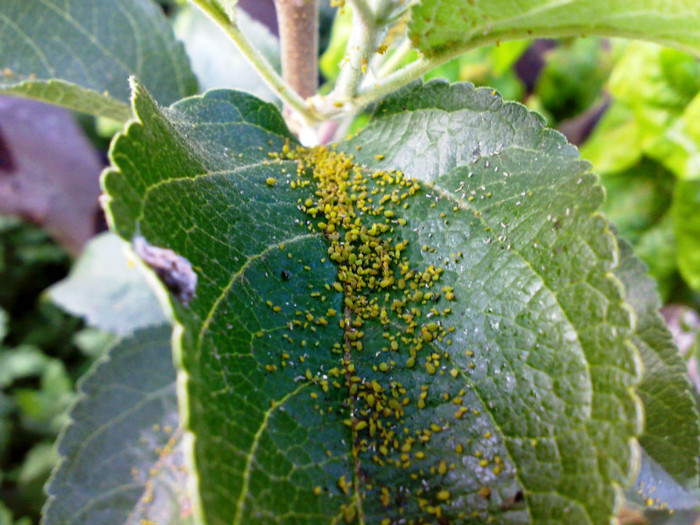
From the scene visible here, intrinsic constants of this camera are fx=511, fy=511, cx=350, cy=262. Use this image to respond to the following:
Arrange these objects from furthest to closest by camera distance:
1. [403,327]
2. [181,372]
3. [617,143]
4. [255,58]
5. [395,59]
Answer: [617,143] < [395,59] < [255,58] < [403,327] < [181,372]

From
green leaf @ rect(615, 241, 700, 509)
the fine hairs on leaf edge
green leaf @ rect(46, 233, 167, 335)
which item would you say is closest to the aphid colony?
the fine hairs on leaf edge

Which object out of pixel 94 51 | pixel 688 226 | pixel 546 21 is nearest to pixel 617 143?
pixel 688 226

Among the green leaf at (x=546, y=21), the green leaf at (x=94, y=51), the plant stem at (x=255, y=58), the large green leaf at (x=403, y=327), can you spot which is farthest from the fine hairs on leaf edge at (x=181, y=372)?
the green leaf at (x=94, y=51)

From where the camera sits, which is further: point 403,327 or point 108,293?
point 108,293

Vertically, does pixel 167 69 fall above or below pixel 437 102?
above

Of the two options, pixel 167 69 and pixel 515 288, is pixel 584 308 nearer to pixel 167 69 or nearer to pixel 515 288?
pixel 515 288

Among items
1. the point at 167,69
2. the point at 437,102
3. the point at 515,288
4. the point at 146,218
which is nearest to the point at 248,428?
the point at 146,218

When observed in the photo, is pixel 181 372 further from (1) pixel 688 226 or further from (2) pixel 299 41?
(1) pixel 688 226
